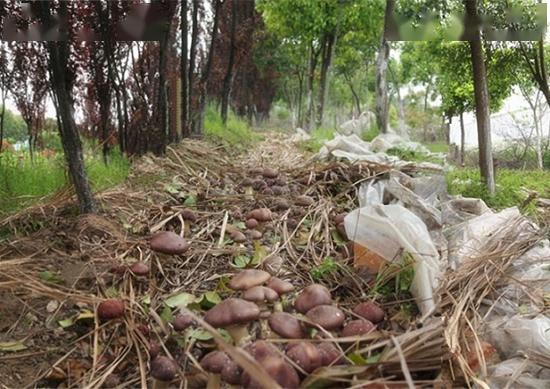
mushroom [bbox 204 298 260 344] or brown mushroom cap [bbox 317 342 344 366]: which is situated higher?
mushroom [bbox 204 298 260 344]

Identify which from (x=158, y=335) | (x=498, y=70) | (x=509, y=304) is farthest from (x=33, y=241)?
(x=498, y=70)

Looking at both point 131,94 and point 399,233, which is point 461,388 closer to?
point 399,233

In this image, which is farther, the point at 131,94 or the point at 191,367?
the point at 131,94

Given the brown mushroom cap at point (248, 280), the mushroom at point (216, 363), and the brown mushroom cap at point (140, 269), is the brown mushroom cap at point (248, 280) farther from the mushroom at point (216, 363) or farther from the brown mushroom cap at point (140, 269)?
the brown mushroom cap at point (140, 269)

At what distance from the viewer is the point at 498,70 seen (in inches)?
355

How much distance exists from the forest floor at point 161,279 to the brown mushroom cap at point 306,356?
58 millimetres

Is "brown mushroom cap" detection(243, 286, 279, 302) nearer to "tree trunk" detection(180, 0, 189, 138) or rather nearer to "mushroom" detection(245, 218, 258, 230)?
"mushroom" detection(245, 218, 258, 230)

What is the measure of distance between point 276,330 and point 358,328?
35cm

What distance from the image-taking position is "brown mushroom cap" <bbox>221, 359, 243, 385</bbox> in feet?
5.34

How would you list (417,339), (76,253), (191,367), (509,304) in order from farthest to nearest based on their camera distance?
(76,253) → (509,304) → (191,367) → (417,339)

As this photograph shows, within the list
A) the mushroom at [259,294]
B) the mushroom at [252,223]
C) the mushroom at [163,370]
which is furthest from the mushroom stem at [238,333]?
the mushroom at [252,223]

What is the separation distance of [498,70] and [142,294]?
8.58m

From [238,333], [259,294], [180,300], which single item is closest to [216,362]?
[238,333]

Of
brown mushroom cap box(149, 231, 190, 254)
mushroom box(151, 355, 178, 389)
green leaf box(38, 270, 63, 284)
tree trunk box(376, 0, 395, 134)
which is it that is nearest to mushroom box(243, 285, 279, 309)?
mushroom box(151, 355, 178, 389)
